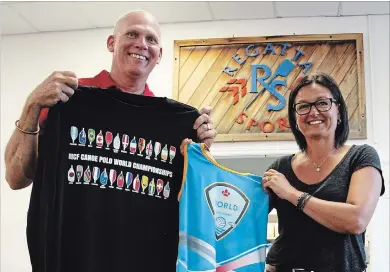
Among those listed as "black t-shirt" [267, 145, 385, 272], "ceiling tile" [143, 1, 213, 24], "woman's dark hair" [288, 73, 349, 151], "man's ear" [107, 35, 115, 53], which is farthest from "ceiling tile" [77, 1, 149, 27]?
"black t-shirt" [267, 145, 385, 272]

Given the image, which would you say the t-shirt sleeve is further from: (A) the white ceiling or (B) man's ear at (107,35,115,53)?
(A) the white ceiling

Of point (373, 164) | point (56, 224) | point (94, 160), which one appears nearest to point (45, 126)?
point (94, 160)

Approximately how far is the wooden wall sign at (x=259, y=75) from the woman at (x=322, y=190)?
230cm

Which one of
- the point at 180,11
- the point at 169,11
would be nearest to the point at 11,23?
the point at 169,11

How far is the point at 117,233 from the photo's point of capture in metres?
1.86

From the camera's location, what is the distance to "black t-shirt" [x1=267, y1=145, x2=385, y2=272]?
1.95m

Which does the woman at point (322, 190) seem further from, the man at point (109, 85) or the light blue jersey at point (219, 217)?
the man at point (109, 85)

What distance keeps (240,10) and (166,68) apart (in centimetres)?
87

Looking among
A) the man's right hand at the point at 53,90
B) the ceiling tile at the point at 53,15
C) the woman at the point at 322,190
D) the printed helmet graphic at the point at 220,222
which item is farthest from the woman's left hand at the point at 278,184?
the ceiling tile at the point at 53,15

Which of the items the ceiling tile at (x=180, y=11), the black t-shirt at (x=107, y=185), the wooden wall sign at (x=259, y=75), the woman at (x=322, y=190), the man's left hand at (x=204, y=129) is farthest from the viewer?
the ceiling tile at (x=180, y=11)

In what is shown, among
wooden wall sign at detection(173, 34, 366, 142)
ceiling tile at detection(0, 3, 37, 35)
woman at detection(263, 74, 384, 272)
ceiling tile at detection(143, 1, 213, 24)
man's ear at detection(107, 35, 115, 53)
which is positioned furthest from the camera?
ceiling tile at detection(0, 3, 37, 35)

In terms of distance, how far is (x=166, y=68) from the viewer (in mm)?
4832

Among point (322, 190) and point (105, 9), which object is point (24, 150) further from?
point (105, 9)

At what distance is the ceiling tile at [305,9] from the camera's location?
4531mm
